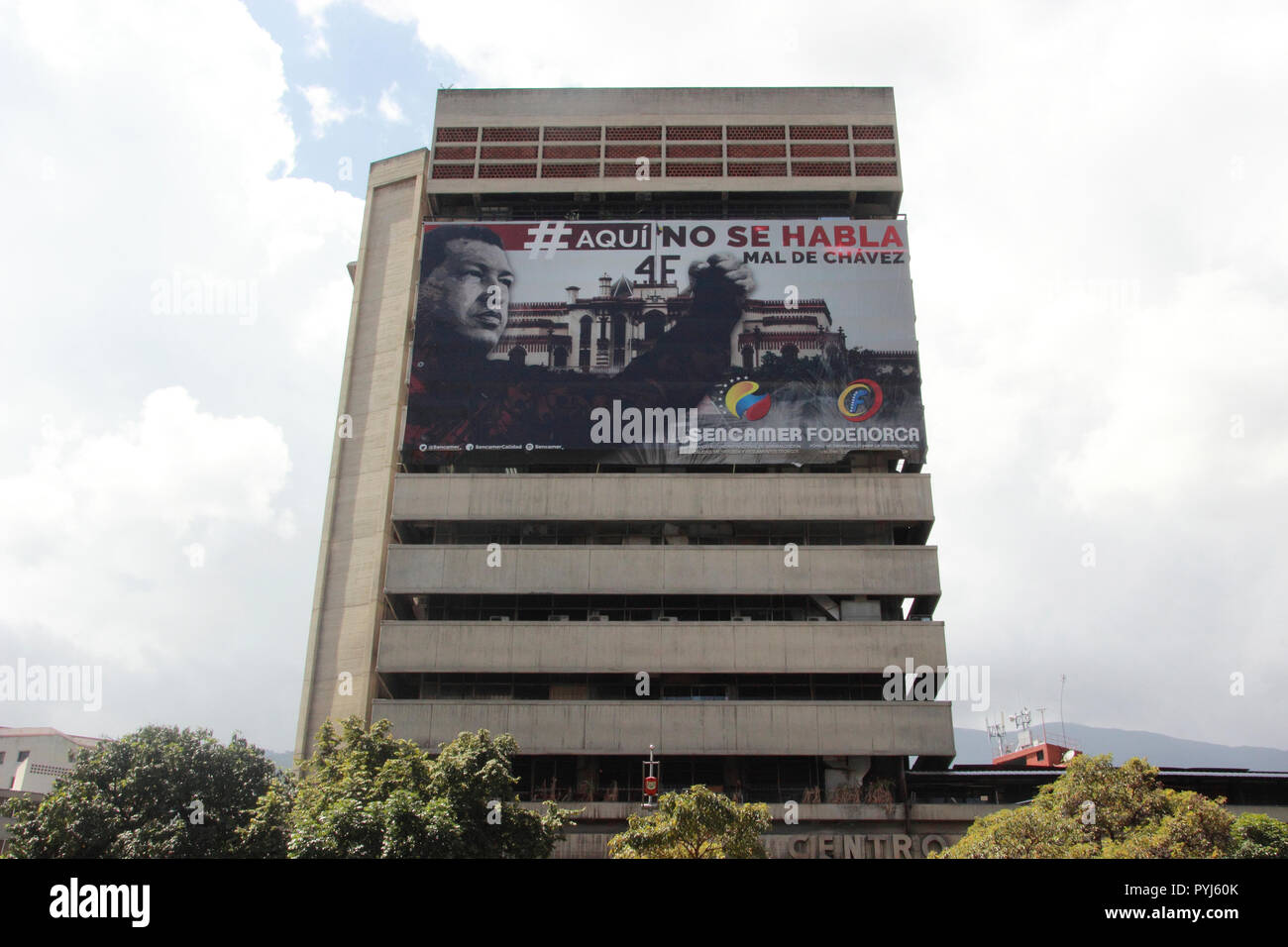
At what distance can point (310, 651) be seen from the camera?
53.8 meters

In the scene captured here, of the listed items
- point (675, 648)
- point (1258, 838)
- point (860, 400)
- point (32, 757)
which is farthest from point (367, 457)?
point (32, 757)

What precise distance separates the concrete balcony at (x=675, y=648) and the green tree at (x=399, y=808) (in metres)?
13.5

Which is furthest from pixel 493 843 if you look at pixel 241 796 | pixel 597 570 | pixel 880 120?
pixel 880 120

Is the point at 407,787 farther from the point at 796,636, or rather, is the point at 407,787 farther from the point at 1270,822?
the point at 1270,822

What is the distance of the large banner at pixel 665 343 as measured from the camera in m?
55.3

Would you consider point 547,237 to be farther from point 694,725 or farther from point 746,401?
point 694,725

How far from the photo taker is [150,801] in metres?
36.7

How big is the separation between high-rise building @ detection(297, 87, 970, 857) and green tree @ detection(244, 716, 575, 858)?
45.5ft

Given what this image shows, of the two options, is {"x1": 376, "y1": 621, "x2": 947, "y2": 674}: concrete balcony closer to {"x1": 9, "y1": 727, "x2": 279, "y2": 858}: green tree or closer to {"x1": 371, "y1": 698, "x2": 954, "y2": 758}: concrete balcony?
{"x1": 371, "y1": 698, "x2": 954, "y2": 758}: concrete balcony

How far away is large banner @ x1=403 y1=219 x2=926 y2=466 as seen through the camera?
182 feet

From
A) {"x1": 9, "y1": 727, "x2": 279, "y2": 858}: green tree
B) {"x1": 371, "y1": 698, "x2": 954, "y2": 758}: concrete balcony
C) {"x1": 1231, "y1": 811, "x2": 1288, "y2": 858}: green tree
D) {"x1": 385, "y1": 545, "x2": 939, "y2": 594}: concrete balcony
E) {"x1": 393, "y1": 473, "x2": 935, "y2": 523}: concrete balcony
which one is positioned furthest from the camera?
{"x1": 393, "y1": 473, "x2": 935, "y2": 523}: concrete balcony

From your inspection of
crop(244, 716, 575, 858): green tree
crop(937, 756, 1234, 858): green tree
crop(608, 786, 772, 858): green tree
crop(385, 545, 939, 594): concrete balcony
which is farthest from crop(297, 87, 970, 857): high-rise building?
crop(608, 786, 772, 858): green tree
